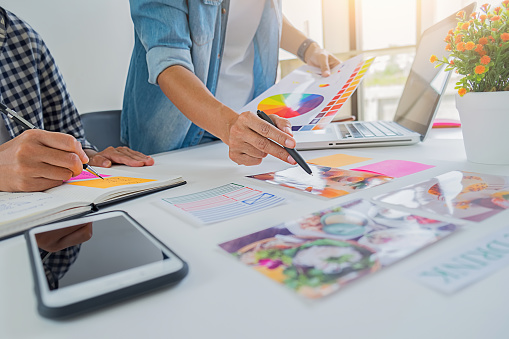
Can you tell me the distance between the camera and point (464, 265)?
319 millimetres

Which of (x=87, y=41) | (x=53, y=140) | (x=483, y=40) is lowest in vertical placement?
(x=53, y=140)

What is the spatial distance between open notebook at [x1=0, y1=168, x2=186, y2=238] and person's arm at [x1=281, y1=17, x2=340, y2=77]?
68cm

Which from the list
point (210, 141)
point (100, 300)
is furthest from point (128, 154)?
point (100, 300)

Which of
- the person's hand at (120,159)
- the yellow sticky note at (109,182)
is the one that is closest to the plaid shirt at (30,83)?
the person's hand at (120,159)

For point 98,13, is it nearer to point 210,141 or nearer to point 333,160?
point 210,141

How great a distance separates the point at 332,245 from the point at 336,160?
0.44 meters

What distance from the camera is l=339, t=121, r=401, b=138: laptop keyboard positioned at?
0.93 m

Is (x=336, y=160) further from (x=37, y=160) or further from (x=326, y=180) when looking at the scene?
(x=37, y=160)

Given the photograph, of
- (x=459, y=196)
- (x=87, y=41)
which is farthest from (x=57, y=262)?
(x=87, y=41)

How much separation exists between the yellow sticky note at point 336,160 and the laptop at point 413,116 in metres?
0.10

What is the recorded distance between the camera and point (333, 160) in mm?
788

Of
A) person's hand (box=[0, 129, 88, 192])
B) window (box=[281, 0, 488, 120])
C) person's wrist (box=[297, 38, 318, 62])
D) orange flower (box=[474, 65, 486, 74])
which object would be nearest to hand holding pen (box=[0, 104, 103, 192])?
person's hand (box=[0, 129, 88, 192])

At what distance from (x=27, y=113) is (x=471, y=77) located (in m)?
1.15

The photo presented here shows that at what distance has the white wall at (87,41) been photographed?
1.95 meters
